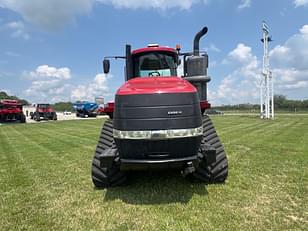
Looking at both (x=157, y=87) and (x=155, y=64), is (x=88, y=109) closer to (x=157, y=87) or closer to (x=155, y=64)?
(x=155, y=64)

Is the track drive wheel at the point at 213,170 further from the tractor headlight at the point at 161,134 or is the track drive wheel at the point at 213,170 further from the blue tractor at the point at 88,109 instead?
the blue tractor at the point at 88,109

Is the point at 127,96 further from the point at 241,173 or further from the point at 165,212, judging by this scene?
the point at 241,173

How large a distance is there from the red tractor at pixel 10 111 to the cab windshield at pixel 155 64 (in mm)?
29797

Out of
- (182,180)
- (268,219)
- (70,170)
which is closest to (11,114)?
(70,170)

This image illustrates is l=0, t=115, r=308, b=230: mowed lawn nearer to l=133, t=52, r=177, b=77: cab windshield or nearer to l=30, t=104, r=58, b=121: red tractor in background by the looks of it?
l=133, t=52, r=177, b=77: cab windshield

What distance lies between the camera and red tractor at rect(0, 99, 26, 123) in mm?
30844

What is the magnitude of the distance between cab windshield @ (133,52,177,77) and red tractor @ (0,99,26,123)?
29797mm

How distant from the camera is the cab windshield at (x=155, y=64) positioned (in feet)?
17.8

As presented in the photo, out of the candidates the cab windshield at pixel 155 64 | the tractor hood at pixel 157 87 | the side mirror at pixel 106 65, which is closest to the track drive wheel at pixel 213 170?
the tractor hood at pixel 157 87

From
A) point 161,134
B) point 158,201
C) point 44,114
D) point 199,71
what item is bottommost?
point 158,201

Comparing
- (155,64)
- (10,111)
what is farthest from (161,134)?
(10,111)

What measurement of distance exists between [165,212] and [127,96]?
1664mm

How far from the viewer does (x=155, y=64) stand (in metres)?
5.46

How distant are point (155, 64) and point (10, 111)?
30129 mm
